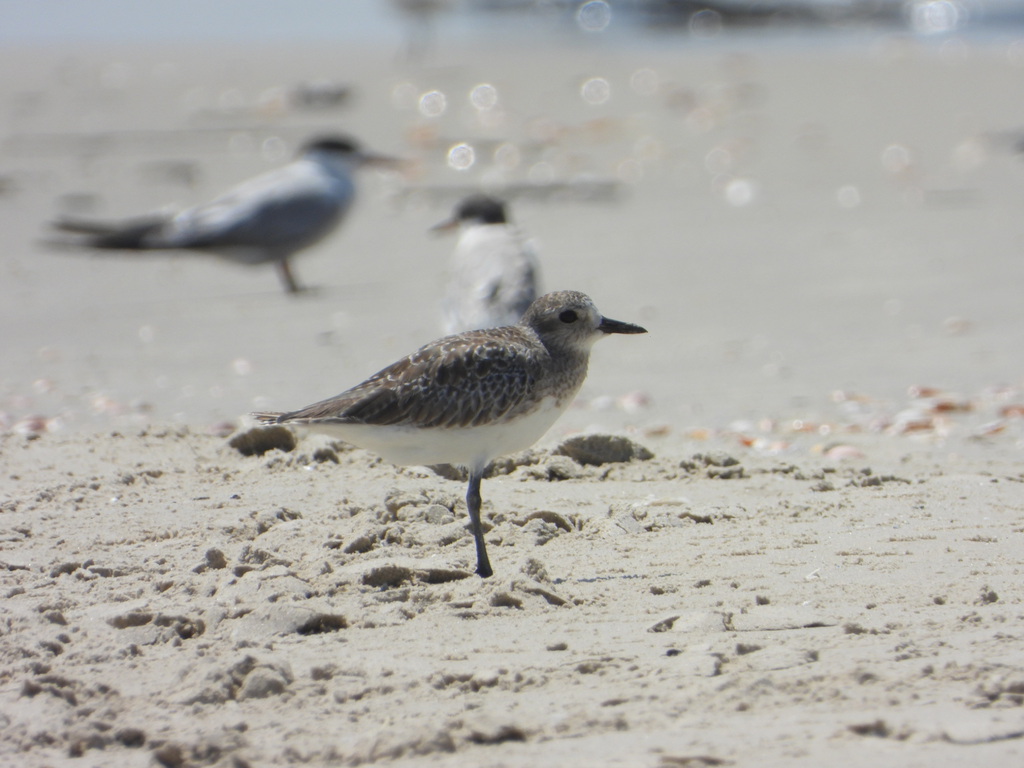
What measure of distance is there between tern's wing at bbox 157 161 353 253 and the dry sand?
0.33 meters

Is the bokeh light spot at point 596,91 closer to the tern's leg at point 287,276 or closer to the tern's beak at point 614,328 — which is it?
the tern's leg at point 287,276

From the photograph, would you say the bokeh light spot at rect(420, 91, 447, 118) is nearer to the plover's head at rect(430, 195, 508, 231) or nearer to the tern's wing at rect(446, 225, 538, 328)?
the plover's head at rect(430, 195, 508, 231)

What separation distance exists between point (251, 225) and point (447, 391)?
5765 mm

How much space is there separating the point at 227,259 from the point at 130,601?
20.5ft

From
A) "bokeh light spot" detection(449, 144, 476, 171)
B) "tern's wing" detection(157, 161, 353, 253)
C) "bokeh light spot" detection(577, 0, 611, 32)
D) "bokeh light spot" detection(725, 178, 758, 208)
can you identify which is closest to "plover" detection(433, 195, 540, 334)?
"tern's wing" detection(157, 161, 353, 253)

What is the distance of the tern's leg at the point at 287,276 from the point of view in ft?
29.9

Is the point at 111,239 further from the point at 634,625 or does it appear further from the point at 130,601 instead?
the point at 634,625

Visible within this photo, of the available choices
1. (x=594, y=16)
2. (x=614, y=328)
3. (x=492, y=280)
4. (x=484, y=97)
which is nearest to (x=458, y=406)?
(x=614, y=328)

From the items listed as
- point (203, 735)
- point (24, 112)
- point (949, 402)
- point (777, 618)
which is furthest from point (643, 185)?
point (203, 735)

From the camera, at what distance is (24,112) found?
45.1 feet

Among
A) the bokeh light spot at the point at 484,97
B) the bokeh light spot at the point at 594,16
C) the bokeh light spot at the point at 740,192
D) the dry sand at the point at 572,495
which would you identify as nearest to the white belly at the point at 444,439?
the dry sand at the point at 572,495

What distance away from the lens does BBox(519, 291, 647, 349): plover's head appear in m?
4.34

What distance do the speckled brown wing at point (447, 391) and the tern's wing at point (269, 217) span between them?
5.42 meters

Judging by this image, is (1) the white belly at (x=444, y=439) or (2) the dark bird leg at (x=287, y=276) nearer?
(1) the white belly at (x=444, y=439)
